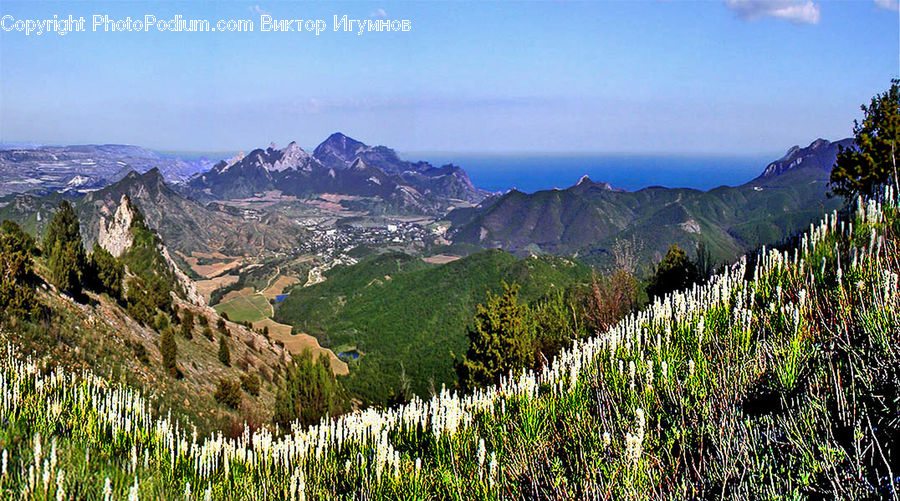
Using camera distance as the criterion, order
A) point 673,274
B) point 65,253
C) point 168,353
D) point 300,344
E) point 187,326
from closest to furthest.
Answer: point 168,353
point 65,253
point 673,274
point 187,326
point 300,344

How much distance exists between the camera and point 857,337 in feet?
10.7

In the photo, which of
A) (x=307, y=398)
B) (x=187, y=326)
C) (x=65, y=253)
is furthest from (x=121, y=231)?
(x=307, y=398)

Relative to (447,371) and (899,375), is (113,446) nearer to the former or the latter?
(899,375)

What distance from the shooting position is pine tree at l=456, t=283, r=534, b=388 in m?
22.1

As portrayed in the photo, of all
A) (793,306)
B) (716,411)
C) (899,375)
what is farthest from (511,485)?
(793,306)

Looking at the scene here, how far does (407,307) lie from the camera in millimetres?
113938

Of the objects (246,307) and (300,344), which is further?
(246,307)

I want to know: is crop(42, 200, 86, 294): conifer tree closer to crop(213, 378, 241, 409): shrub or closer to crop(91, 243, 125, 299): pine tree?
crop(91, 243, 125, 299): pine tree

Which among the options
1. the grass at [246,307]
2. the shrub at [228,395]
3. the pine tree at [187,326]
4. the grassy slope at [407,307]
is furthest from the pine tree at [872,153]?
the grass at [246,307]

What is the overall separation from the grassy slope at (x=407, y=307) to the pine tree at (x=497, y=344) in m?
44.0

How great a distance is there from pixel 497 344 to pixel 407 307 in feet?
303

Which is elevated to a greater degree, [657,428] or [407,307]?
[657,428]

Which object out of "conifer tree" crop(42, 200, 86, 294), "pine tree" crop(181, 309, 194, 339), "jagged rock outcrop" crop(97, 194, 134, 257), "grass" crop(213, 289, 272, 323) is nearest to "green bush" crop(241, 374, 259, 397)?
"pine tree" crop(181, 309, 194, 339)

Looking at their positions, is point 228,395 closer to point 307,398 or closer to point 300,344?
point 307,398
